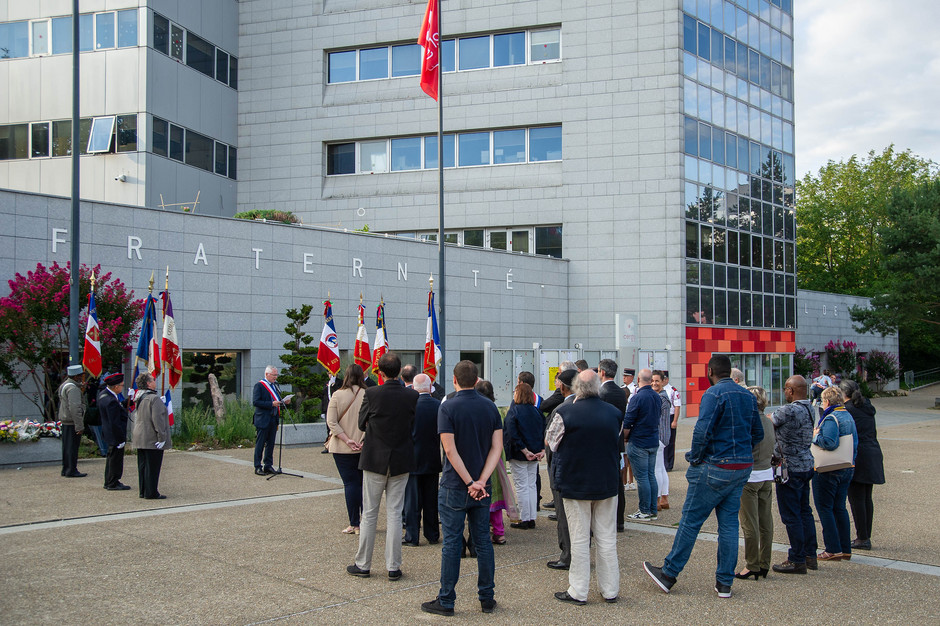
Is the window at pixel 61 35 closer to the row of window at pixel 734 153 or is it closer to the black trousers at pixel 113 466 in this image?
the black trousers at pixel 113 466

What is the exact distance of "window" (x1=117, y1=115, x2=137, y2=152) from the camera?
1057 inches

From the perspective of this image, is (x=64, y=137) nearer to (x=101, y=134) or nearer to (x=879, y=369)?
(x=101, y=134)

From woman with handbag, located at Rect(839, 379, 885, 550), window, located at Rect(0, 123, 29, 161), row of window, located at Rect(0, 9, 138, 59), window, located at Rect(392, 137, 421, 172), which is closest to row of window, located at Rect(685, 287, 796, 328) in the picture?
window, located at Rect(392, 137, 421, 172)

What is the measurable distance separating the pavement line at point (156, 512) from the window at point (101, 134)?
1930 cm

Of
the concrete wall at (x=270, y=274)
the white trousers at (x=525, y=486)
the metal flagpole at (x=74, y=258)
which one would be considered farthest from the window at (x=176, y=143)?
the white trousers at (x=525, y=486)

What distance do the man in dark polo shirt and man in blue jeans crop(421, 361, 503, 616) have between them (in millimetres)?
581

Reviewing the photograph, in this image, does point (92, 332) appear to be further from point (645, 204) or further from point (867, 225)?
point (867, 225)

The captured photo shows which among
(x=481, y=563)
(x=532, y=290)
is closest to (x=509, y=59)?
(x=532, y=290)

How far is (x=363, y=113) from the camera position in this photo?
32219 millimetres

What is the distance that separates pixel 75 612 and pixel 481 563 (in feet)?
10.2

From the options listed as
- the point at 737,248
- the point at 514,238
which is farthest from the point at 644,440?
the point at 737,248

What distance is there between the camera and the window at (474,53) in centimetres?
3139

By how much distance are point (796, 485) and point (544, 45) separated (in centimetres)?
2558

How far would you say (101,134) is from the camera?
89.1 feet
